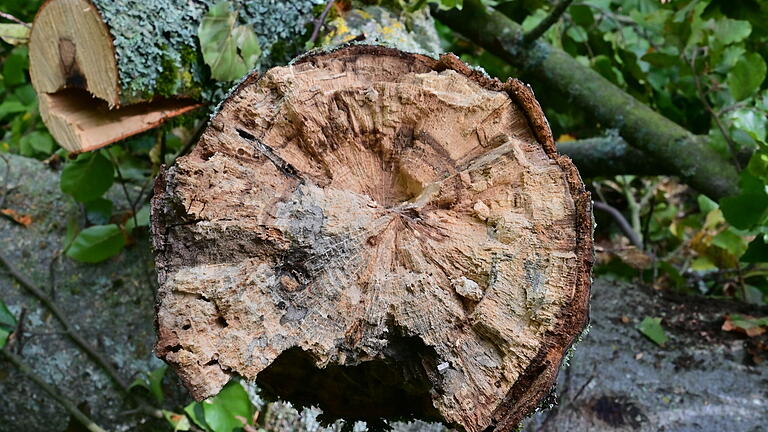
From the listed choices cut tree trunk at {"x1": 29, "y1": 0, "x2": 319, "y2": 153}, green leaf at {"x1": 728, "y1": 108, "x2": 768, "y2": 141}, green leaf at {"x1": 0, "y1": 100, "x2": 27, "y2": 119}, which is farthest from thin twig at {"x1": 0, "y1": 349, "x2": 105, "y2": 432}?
green leaf at {"x1": 728, "y1": 108, "x2": 768, "y2": 141}

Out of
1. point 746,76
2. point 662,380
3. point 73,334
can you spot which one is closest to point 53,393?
point 73,334

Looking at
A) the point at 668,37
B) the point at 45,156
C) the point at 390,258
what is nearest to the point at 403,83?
the point at 390,258

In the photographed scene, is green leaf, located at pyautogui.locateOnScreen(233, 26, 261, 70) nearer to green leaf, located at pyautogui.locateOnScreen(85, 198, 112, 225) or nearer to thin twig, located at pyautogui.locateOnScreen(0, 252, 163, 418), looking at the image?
green leaf, located at pyautogui.locateOnScreen(85, 198, 112, 225)

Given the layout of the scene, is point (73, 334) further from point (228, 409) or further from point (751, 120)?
point (751, 120)

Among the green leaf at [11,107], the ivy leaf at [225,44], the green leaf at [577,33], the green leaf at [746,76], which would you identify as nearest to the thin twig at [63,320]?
the ivy leaf at [225,44]

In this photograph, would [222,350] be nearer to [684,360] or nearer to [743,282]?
[684,360]
